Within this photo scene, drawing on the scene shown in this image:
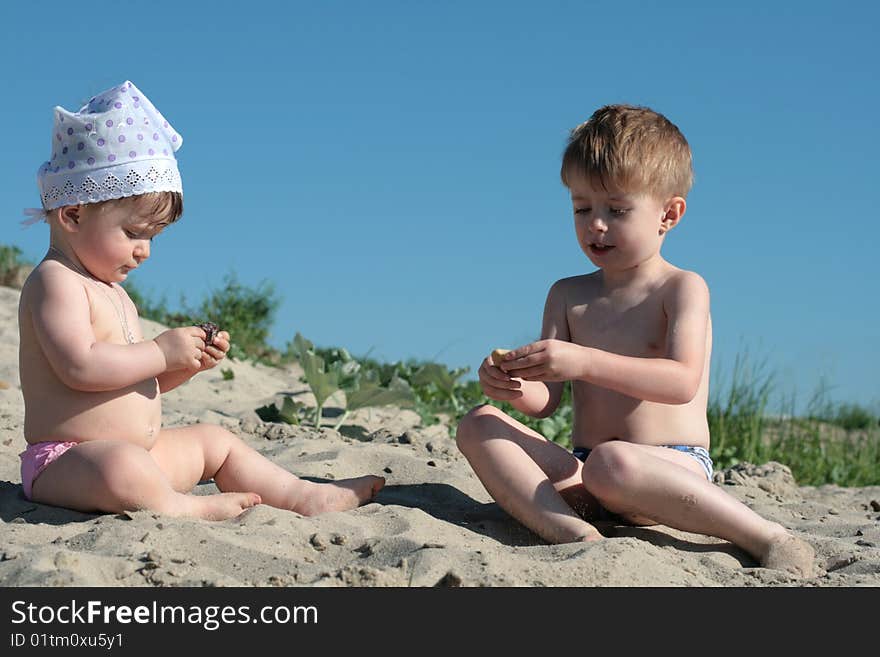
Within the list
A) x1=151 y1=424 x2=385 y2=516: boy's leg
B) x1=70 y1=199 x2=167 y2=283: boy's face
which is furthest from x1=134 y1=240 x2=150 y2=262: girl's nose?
x1=151 y1=424 x2=385 y2=516: boy's leg

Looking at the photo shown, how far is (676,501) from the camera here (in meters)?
3.44

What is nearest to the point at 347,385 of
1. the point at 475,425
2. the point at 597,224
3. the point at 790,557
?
the point at 475,425

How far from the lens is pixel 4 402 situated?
542cm

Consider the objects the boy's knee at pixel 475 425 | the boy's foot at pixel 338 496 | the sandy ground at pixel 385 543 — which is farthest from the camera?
the boy's foot at pixel 338 496

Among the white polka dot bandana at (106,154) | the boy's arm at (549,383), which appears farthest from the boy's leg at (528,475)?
the white polka dot bandana at (106,154)

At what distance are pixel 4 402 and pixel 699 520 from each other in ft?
12.3

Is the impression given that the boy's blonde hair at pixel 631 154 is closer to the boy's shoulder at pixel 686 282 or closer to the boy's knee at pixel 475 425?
the boy's shoulder at pixel 686 282

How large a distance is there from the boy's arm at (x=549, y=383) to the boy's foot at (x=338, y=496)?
2.10ft

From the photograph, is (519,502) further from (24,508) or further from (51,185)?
(51,185)

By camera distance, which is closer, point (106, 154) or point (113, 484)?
point (113, 484)

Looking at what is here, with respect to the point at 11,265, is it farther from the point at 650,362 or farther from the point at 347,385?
the point at 650,362

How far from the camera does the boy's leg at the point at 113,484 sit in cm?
338

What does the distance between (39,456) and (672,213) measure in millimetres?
2429
